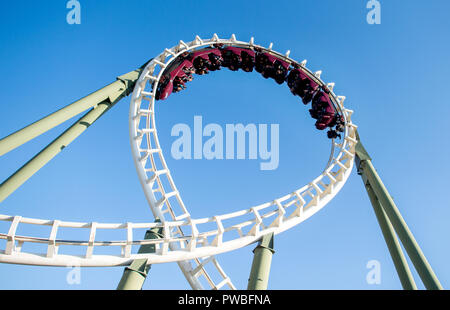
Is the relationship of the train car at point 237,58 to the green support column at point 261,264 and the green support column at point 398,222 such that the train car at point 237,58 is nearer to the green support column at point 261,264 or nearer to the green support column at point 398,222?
the green support column at point 398,222

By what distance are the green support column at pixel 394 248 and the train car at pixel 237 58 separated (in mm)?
5130

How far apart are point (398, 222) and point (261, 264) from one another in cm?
A: 298

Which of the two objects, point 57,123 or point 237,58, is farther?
point 237,58

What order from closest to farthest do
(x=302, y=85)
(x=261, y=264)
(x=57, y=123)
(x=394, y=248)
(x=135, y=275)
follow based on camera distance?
(x=135, y=275) → (x=261, y=264) → (x=57, y=123) → (x=394, y=248) → (x=302, y=85)

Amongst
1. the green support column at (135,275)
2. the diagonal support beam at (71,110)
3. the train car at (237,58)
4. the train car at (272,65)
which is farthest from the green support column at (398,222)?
the diagonal support beam at (71,110)

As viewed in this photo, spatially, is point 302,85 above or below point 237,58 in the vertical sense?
below

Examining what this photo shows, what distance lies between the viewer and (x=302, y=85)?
35.5ft

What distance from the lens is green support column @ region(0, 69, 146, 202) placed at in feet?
18.6

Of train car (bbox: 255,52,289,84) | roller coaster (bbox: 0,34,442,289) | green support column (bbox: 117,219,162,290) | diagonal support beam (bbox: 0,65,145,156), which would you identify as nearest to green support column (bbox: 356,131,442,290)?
roller coaster (bbox: 0,34,442,289)

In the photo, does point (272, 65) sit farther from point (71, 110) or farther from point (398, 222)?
point (71, 110)

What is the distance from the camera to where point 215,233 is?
570 cm

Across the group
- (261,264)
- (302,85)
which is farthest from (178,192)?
(302,85)

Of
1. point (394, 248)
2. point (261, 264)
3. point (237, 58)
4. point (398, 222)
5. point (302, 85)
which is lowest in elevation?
point (261, 264)
